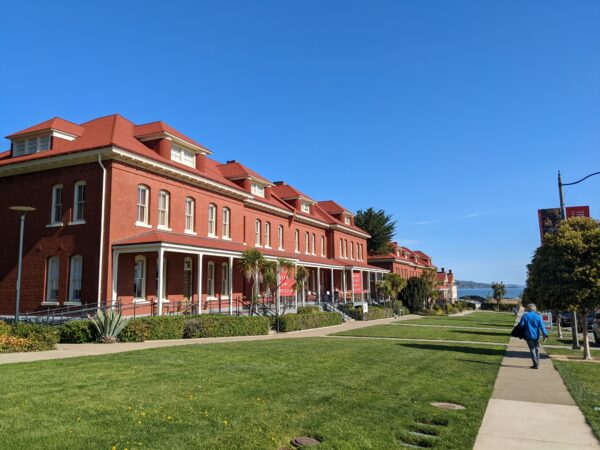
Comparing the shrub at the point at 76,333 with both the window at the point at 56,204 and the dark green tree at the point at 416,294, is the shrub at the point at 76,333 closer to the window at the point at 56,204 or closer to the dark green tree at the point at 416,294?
the window at the point at 56,204

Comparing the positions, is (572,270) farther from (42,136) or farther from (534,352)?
(42,136)

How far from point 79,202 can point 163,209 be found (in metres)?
3.99

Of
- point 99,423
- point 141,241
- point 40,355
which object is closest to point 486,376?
point 99,423

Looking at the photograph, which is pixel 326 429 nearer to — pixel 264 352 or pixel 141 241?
pixel 264 352

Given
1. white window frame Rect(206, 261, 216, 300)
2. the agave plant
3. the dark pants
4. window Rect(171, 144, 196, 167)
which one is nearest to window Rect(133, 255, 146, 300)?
white window frame Rect(206, 261, 216, 300)

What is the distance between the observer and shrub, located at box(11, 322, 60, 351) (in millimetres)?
13719

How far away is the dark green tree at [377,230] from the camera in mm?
70125

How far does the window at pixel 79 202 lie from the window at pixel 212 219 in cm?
764

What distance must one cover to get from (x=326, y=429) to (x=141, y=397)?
A: 311 centimetres

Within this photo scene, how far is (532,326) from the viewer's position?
12688 millimetres

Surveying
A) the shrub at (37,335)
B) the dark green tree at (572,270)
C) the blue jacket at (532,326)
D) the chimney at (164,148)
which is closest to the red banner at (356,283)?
the chimney at (164,148)

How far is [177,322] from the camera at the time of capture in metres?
18.4

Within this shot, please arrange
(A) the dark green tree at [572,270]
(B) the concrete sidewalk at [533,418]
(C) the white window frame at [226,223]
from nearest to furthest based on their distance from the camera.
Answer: (B) the concrete sidewalk at [533,418], (A) the dark green tree at [572,270], (C) the white window frame at [226,223]

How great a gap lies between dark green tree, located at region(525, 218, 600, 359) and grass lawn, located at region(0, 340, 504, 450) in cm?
433
